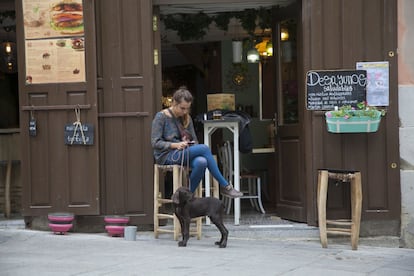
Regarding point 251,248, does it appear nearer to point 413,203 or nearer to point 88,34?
point 413,203

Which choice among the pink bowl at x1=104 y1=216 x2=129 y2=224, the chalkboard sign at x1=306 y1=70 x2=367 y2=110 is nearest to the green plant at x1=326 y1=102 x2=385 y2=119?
the chalkboard sign at x1=306 y1=70 x2=367 y2=110

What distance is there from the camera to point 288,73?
7406 millimetres

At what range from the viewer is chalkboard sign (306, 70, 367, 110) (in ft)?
22.0

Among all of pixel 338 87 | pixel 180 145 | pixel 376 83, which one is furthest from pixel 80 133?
pixel 376 83

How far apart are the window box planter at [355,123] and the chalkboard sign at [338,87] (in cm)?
35

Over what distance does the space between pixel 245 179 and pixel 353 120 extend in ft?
9.36

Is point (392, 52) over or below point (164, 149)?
over

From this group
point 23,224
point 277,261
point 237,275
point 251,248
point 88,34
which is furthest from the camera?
point 23,224

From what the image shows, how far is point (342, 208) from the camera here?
677 centimetres

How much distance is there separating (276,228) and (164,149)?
5.56 ft

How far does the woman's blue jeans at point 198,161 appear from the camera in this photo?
20.0ft

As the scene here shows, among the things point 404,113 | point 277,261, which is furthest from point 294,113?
point 277,261

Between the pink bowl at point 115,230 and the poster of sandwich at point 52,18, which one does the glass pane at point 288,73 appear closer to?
the pink bowl at point 115,230

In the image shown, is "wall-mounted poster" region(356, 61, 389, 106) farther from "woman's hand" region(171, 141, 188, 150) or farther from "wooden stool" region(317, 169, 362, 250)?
"woman's hand" region(171, 141, 188, 150)
